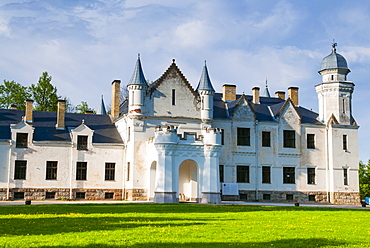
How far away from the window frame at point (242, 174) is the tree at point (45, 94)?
76.4ft

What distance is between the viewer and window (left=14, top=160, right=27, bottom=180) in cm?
3881

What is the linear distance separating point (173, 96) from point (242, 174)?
30.2 ft

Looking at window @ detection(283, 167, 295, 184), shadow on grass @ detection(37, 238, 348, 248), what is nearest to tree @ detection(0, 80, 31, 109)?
window @ detection(283, 167, 295, 184)

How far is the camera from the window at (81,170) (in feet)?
132

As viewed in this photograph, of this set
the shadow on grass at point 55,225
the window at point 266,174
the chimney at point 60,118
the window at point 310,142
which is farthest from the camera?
the window at point 310,142

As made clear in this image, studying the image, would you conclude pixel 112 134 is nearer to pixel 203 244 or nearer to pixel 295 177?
pixel 295 177

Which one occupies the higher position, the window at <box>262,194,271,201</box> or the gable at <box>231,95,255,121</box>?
the gable at <box>231,95,255,121</box>

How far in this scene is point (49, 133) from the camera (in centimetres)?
4047

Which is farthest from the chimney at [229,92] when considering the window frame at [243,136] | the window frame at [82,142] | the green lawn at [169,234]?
the green lawn at [169,234]

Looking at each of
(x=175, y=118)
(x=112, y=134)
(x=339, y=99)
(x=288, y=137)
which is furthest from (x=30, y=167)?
(x=339, y=99)

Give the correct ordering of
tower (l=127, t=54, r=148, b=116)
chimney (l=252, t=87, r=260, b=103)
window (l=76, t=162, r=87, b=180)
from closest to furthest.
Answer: tower (l=127, t=54, r=148, b=116)
window (l=76, t=162, r=87, b=180)
chimney (l=252, t=87, r=260, b=103)

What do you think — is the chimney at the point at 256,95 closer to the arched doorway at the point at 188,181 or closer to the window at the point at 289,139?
the window at the point at 289,139

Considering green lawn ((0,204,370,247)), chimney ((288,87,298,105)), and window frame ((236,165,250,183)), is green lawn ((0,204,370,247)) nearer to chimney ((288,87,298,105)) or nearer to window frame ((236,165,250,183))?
window frame ((236,165,250,183))

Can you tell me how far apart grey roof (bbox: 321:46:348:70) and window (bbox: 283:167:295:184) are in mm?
10285
